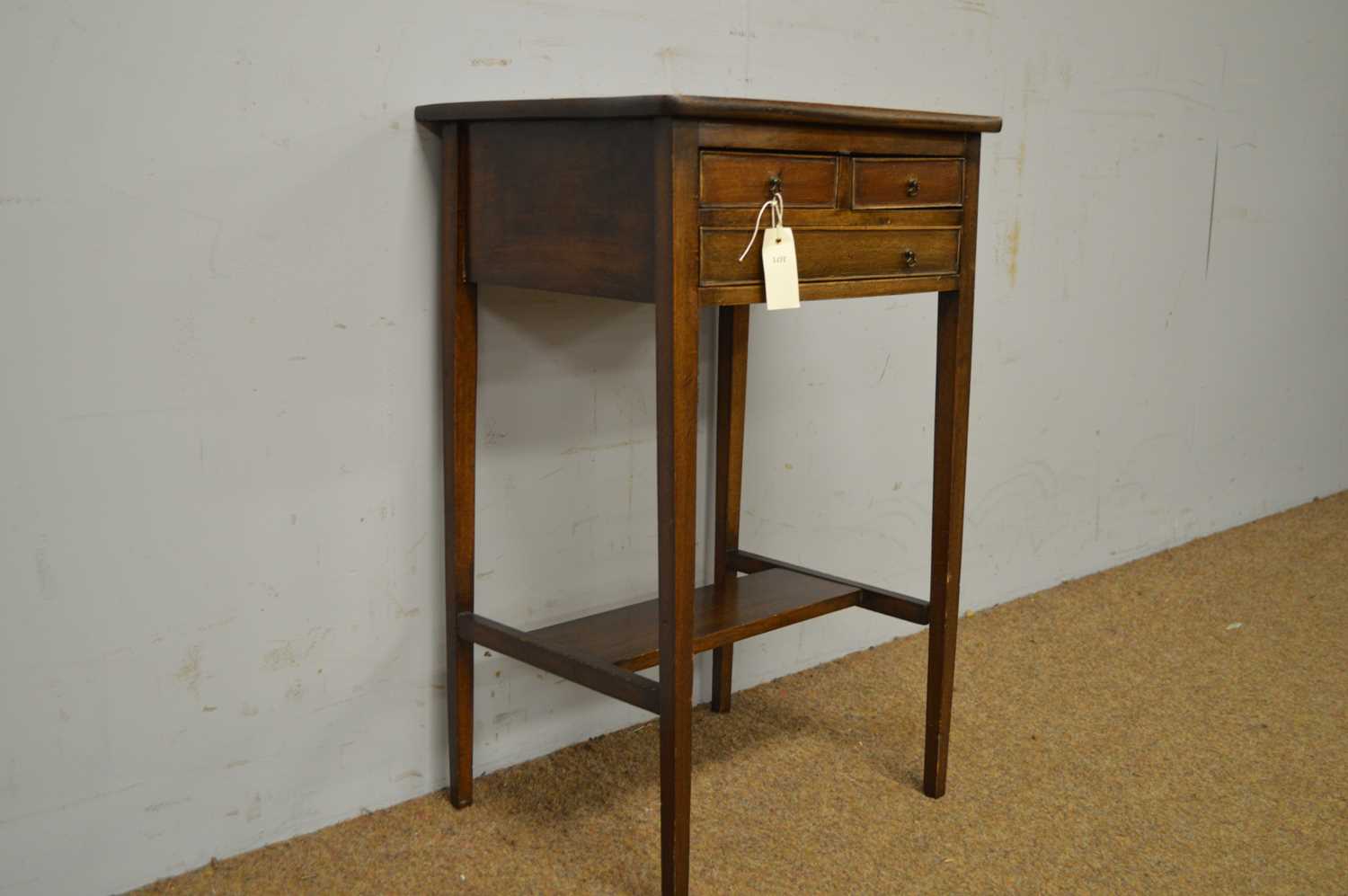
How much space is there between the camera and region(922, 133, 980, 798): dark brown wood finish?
180cm

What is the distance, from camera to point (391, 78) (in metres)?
1.72

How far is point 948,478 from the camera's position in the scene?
1.89 m

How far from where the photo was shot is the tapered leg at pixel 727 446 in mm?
2145

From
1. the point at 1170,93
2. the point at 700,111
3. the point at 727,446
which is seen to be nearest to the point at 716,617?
the point at 727,446

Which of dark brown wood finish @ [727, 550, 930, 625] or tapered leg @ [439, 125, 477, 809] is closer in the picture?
tapered leg @ [439, 125, 477, 809]

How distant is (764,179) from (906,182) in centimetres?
26

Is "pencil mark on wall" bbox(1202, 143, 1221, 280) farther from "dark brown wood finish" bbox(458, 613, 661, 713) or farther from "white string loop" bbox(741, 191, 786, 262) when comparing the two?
"dark brown wood finish" bbox(458, 613, 661, 713)

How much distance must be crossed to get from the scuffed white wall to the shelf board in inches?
5.8

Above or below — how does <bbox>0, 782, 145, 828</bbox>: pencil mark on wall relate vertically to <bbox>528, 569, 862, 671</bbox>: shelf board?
below

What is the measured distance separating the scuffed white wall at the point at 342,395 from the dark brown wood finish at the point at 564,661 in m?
0.12

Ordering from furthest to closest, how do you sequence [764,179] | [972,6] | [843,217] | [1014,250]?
[1014,250], [972,6], [843,217], [764,179]

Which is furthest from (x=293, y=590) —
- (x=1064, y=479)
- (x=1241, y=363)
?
(x=1241, y=363)

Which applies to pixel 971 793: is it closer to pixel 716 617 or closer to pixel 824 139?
pixel 716 617

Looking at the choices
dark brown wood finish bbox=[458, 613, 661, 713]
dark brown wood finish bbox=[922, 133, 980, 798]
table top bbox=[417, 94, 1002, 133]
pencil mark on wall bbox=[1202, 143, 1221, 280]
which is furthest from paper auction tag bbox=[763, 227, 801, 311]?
pencil mark on wall bbox=[1202, 143, 1221, 280]
